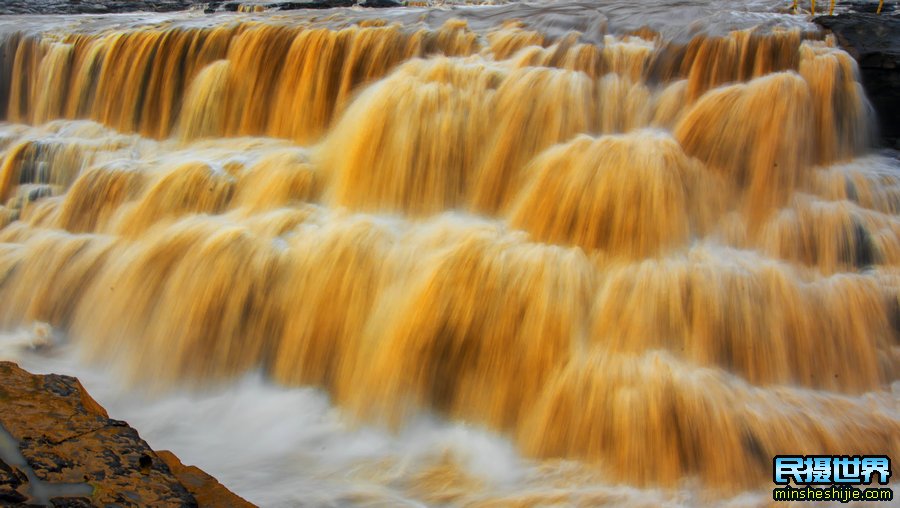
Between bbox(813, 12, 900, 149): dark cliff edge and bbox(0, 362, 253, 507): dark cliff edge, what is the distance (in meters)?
5.07

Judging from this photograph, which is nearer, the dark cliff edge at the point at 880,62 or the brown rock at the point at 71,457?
the brown rock at the point at 71,457

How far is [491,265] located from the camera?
185 inches

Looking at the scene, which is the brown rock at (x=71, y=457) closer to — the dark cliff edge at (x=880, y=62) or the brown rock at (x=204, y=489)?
the brown rock at (x=204, y=489)

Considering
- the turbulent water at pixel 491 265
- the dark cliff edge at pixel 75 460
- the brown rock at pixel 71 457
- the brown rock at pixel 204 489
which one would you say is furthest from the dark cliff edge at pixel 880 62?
the brown rock at pixel 71 457

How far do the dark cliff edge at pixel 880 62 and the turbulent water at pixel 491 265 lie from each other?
0.19 m

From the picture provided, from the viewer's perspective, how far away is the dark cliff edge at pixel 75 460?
2396mm

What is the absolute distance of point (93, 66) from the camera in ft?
25.8

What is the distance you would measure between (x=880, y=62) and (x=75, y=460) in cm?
576

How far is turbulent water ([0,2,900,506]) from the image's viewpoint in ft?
13.1

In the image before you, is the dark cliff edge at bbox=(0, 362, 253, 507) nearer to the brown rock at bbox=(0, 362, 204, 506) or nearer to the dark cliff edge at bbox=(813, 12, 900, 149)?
the brown rock at bbox=(0, 362, 204, 506)

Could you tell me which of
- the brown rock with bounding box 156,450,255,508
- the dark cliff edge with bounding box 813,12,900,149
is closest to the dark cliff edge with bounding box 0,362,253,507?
the brown rock with bounding box 156,450,255,508

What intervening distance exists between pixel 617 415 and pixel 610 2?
17.1 ft

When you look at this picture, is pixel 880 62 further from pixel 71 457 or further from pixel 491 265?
pixel 71 457

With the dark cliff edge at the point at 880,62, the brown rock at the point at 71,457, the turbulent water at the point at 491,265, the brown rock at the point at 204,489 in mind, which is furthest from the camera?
the dark cliff edge at the point at 880,62
